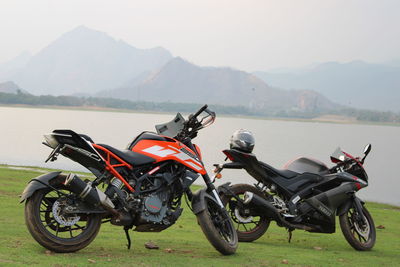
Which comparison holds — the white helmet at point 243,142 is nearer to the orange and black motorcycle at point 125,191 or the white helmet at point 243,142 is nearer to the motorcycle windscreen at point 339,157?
the orange and black motorcycle at point 125,191

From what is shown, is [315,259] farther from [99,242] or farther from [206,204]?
[99,242]

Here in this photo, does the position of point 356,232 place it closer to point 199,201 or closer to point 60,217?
point 199,201

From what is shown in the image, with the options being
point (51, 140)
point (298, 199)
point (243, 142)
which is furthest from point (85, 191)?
point (298, 199)

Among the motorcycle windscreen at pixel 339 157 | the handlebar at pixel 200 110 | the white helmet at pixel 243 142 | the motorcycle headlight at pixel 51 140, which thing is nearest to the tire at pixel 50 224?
the motorcycle headlight at pixel 51 140

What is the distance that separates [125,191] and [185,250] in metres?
1.34

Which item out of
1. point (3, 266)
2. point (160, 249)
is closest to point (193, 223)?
point (160, 249)

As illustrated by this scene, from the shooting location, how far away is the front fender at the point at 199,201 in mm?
7551

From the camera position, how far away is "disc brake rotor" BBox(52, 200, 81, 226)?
6.60 m

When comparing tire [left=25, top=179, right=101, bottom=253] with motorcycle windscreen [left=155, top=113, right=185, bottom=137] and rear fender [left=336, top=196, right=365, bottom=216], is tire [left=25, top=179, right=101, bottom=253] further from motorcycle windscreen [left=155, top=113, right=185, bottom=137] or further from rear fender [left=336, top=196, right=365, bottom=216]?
rear fender [left=336, top=196, right=365, bottom=216]

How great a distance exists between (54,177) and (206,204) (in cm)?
201

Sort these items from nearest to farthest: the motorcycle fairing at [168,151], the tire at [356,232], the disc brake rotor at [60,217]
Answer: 1. the disc brake rotor at [60,217]
2. the motorcycle fairing at [168,151]
3. the tire at [356,232]

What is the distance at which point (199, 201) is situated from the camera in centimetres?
764

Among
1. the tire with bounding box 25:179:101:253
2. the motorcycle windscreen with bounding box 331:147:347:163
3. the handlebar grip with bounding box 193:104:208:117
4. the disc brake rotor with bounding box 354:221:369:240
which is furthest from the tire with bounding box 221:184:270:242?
the tire with bounding box 25:179:101:253

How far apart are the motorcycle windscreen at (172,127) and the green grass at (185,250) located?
4.89 feet
